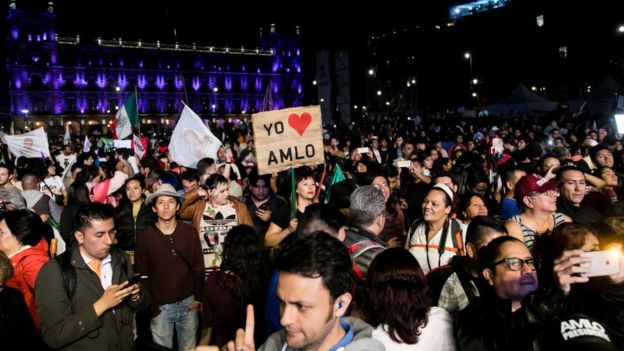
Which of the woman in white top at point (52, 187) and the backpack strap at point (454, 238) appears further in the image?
the woman in white top at point (52, 187)

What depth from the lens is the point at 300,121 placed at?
592 centimetres

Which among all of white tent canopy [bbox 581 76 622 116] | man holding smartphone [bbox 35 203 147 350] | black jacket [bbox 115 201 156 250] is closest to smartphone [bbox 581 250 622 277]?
man holding smartphone [bbox 35 203 147 350]

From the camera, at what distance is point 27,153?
11773 millimetres

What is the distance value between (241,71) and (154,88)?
1592 cm

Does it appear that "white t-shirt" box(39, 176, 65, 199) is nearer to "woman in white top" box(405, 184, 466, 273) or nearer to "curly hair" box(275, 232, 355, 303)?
"woman in white top" box(405, 184, 466, 273)

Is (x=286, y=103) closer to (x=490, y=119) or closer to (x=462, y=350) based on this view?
(x=490, y=119)

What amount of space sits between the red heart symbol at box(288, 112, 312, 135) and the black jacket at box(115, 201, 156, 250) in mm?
1837

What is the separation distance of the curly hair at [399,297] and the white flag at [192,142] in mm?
6872

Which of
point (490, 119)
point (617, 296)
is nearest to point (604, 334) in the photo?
point (617, 296)

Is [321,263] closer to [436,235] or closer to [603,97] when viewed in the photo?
[436,235]

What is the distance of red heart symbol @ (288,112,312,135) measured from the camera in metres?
5.92

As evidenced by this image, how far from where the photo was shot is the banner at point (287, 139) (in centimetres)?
587

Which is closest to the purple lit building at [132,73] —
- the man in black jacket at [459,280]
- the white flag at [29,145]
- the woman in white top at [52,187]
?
the white flag at [29,145]

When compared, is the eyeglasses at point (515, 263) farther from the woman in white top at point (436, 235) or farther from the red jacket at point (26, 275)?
the red jacket at point (26, 275)
